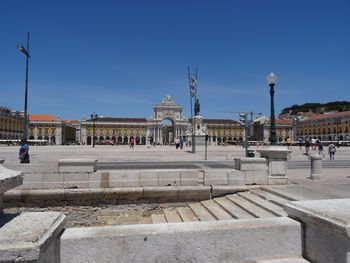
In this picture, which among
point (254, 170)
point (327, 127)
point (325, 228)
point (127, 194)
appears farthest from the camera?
point (327, 127)

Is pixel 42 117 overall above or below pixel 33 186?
above

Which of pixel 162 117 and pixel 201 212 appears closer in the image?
pixel 201 212

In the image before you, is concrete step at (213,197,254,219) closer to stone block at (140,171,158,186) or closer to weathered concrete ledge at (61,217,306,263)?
stone block at (140,171,158,186)

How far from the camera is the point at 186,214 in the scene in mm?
6559

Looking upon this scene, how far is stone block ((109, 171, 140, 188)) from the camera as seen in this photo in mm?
7230

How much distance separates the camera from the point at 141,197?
7160 mm

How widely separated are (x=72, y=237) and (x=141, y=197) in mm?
5082

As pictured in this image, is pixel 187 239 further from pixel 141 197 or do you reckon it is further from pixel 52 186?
pixel 52 186

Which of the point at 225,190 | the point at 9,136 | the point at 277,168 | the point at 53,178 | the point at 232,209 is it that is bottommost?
the point at 232,209

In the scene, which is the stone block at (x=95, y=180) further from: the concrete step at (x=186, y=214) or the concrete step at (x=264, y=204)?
the concrete step at (x=264, y=204)

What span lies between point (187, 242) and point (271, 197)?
14.4 feet

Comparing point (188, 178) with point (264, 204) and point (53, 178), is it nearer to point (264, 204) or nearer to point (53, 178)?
point (264, 204)

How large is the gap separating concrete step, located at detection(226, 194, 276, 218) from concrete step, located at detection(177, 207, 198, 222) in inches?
44.6

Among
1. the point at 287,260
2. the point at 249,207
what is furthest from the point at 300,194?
the point at 287,260
